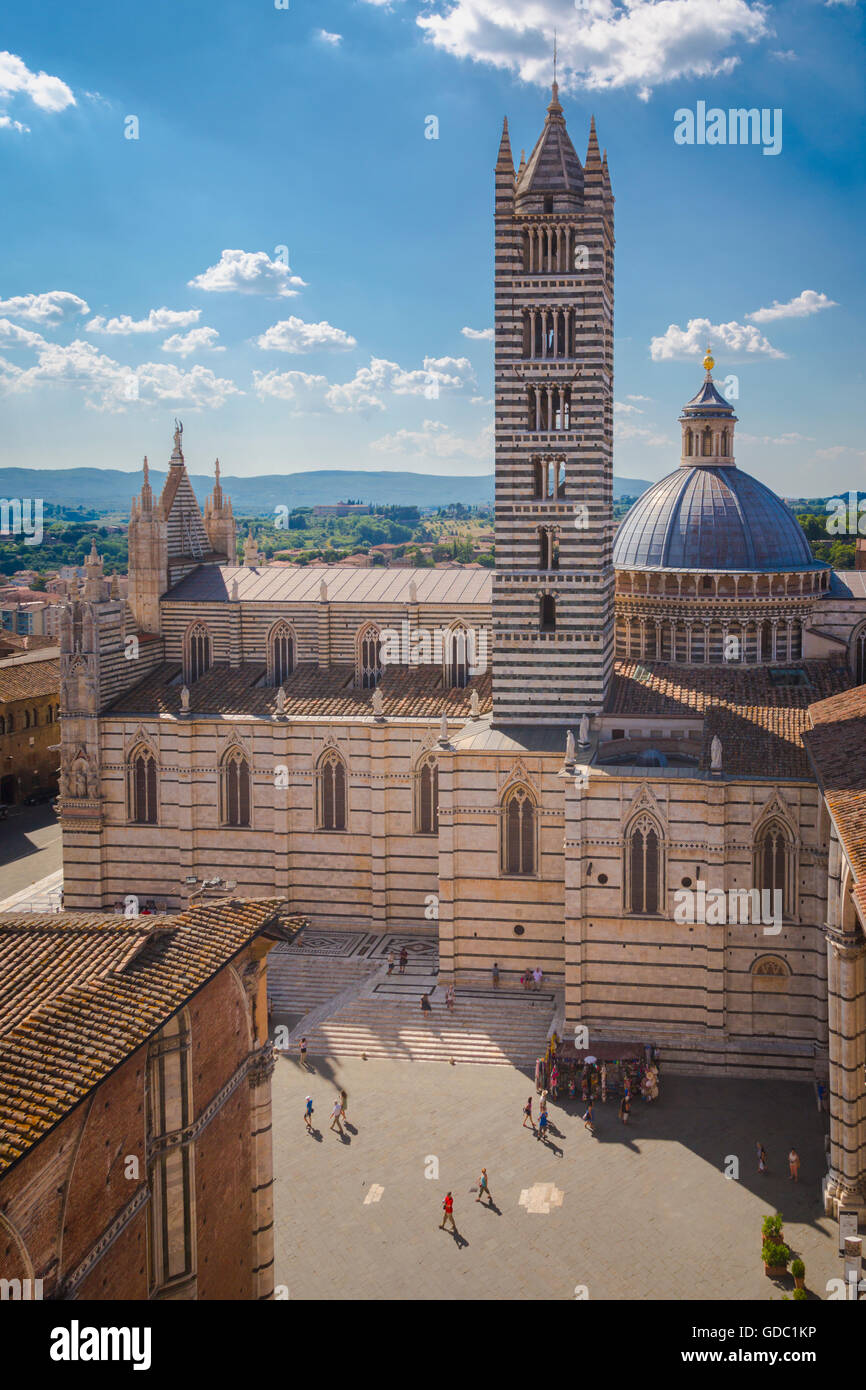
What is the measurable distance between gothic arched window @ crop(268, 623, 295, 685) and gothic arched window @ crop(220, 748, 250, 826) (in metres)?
4.92

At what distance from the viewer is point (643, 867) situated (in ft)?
117

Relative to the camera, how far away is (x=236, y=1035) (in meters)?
21.4

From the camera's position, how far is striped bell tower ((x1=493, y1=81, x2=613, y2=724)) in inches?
1533

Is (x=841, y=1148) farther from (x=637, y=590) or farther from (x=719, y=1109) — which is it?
(x=637, y=590)

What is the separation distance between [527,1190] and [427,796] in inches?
660

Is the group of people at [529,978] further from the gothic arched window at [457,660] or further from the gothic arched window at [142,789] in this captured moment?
the gothic arched window at [142,789]

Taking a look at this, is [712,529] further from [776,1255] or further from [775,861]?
[776,1255]

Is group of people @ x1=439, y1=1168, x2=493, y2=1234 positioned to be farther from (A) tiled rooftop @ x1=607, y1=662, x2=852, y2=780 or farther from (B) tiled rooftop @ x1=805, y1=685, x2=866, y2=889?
(A) tiled rooftop @ x1=607, y1=662, x2=852, y2=780

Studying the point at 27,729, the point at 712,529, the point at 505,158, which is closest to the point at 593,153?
the point at 505,158

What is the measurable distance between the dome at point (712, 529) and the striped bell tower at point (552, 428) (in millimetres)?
5167

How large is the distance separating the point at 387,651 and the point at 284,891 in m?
9.55

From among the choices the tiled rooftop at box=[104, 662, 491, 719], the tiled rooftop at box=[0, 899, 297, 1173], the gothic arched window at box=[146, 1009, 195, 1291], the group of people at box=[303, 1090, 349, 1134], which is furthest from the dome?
the gothic arched window at box=[146, 1009, 195, 1291]

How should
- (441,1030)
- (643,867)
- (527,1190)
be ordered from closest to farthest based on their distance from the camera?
1. (527,1190)
2. (643,867)
3. (441,1030)

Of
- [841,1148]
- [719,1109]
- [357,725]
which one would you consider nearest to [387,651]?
[357,725]
